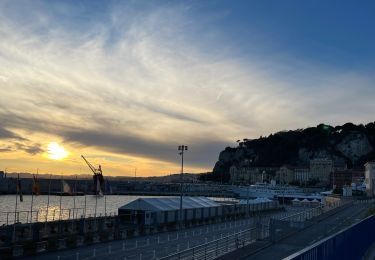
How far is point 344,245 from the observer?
17.0 m

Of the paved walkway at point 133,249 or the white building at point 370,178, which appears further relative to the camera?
the white building at point 370,178

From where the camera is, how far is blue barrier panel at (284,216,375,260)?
39.4 feet

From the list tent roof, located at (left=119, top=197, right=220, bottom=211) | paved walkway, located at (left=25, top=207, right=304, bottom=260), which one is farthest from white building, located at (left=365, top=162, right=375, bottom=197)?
paved walkway, located at (left=25, top=207, right=304, bottom=260)

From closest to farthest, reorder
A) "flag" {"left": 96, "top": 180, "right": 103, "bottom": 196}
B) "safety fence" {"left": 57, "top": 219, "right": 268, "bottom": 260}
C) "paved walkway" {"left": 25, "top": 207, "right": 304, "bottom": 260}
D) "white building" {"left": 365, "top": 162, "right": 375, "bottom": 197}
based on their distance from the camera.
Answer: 1. "safety fence" {"left": 57, "top": 219, "right": 268, "bottom": 260}
2. "paved walkway" {"left": 25, "top": 207, "right": 304, "bottom": 260}
3. "flag" {"left": 96, "top": 180, "right": 103, "bottom": 196}
4. "white building" {"left": 365, "top": 162, "right": 375, "bottom": 197}

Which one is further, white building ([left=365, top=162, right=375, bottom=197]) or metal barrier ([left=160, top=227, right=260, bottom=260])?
white building ([left=365, top=162, right=375, bottom=197])

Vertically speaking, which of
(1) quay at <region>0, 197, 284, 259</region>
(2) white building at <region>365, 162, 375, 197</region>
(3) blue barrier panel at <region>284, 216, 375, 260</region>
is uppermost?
(2) white building at <region>365, 162, 375, 197</region>

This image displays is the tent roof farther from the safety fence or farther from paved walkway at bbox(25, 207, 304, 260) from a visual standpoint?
the safety fence

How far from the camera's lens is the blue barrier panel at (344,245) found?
1202 cm

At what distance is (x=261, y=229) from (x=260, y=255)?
22.4 feet

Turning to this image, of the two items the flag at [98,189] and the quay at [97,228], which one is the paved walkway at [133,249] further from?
the flag at [98,189]

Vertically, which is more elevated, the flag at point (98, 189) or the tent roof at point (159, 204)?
the flag at point (98, 189)

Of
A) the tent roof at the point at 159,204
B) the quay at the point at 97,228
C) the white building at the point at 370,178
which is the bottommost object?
the quay at the point at 97,228

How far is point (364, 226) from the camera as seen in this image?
22625 mm

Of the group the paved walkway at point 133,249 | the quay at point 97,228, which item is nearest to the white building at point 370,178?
the quay at point 97,228
